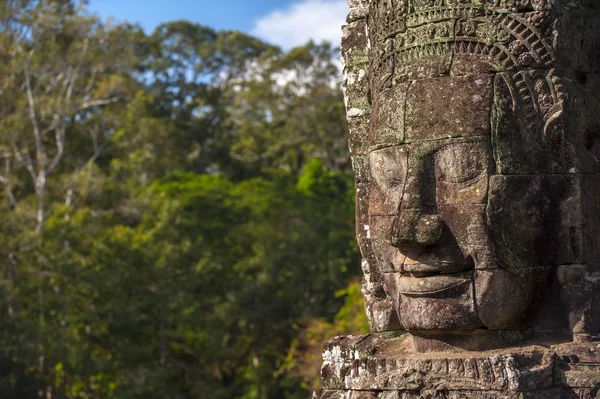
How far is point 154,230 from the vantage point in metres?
26.5

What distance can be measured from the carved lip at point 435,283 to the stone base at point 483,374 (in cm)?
33

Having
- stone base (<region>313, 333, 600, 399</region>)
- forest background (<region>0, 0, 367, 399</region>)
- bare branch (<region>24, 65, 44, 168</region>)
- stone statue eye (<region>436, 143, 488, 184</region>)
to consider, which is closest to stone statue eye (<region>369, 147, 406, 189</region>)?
stone statue eye (<region>436, 143, 488, 184</region>)

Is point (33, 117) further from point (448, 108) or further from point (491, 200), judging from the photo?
point (491, 200)

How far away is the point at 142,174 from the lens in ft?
113

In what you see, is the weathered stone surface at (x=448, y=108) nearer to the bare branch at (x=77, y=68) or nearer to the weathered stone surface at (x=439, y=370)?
the weathered stone surface at (x=439, y=370)

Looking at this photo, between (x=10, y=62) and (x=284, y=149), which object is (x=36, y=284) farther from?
(x=284, y=149)

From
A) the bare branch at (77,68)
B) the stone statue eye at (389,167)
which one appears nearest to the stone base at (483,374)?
the stone statue eye at (389,167)

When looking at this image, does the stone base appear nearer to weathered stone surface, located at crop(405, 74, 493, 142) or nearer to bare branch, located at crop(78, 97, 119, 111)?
weathered stone surface, located at crop(405, 74, 493, 142)

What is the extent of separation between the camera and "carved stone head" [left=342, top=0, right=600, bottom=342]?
5203 millimetres

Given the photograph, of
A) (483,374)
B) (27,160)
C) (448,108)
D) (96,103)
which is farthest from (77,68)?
(483,374)

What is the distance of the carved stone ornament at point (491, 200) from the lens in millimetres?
5191

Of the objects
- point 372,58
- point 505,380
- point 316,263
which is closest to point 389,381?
point 505,380

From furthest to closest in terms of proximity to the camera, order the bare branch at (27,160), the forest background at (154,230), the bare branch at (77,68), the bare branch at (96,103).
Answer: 1. the bare branch at (77,68)
2. the bare branch at (96,103)
3. the bare branch at (27,160)
4. the forest background at (154,230)

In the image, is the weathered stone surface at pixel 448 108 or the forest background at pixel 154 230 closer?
the weathered stone surface at pixel 448 108
